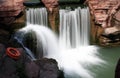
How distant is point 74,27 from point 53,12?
2.13 metres

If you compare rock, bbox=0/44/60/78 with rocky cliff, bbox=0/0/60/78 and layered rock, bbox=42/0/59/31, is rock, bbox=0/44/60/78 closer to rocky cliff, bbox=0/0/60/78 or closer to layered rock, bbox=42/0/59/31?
Answer: rocky cliff, bbox=0/0/60/78

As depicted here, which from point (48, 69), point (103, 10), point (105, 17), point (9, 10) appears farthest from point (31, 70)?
point (103, 10)

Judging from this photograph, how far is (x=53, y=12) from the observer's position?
2217 centimetres

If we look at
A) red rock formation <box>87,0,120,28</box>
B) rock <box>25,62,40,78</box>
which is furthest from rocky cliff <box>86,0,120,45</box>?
rock <box>25,62,40,78</box>

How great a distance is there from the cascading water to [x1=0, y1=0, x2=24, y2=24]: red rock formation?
1.32 metres

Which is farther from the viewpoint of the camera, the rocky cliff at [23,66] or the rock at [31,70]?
the rock at [31,70]

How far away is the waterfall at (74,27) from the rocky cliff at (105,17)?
687 mm

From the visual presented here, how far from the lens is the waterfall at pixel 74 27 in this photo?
22266 millimetres

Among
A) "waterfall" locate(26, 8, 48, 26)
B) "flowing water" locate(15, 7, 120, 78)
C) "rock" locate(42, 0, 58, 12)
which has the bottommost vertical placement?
"flowing water" locate(15, 7, 120, 78)

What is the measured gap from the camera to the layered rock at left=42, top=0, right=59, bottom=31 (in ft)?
72.4

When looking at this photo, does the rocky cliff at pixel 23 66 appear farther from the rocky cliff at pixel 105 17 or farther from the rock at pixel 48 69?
the rocky cliff at pixel 105 17

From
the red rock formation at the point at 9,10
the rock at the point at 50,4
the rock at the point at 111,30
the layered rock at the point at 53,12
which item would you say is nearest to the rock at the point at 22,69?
the red rock formation at the point at 9,10

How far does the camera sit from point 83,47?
74.5 feet

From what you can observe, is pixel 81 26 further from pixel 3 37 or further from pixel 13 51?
pixel 13 51
